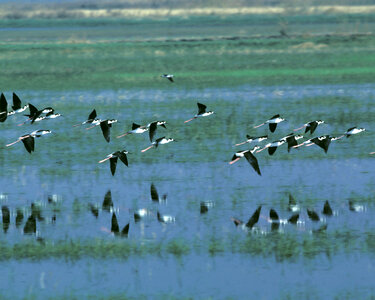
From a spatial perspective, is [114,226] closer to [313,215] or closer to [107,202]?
[107,202]

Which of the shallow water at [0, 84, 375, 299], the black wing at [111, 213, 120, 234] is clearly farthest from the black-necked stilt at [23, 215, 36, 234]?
the black wing at [111, 213, 120, 234]

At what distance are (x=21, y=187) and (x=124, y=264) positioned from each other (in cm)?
585

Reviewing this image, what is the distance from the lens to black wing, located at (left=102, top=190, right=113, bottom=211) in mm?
17562

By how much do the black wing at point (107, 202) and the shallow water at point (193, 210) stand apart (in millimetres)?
93

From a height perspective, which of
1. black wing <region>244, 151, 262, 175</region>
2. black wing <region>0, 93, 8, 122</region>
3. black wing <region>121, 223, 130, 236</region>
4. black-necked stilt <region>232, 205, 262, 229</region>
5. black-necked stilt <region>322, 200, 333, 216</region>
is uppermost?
black wing <region>0, 93, 8, 122</region>

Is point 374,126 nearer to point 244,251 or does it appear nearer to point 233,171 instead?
point 233,171

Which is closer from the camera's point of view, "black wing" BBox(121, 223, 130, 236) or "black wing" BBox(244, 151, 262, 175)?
"black wing" BBox(121, 223, 130, 236)

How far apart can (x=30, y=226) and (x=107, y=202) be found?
6.41ft

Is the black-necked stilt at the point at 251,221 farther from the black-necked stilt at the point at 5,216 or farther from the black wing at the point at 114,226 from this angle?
the black-necked stilt at the point at 5,216

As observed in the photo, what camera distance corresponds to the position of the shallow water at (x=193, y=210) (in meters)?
13.4

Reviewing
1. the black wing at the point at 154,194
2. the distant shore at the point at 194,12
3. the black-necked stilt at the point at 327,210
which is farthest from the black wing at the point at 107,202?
the distant shore at the point at 194,12

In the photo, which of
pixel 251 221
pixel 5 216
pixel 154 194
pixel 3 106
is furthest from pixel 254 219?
pixel 3 106

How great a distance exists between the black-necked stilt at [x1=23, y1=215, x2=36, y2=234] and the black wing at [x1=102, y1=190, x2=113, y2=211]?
4.24 ft

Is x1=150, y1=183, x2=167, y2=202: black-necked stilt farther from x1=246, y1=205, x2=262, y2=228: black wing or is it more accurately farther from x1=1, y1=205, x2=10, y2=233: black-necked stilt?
x1=1, y1=205, x2=10, y2=233: black-necked stilt
